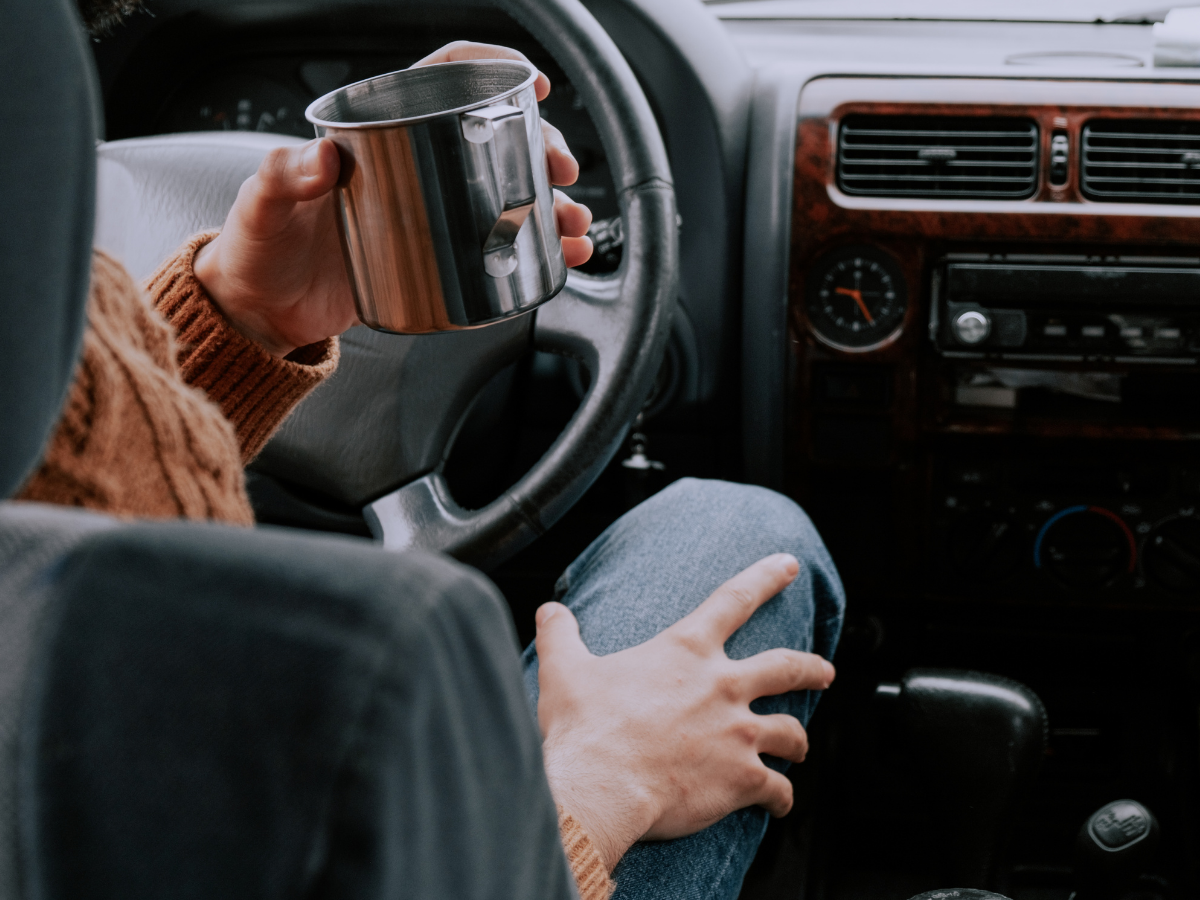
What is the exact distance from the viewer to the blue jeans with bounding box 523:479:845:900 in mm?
774

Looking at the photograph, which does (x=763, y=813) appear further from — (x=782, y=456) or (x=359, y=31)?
(x=359, y=31)

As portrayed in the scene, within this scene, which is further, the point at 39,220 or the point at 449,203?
the point at 449,203

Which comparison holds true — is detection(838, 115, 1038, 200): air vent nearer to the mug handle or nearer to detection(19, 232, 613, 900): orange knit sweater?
the mug handle

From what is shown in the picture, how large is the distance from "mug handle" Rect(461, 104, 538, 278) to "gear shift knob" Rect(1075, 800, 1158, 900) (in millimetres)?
766

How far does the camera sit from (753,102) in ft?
4.55

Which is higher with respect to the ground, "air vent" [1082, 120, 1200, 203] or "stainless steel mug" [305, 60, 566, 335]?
"stainless steel mug" [305, 60, 566, 335]

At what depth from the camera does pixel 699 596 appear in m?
0.93

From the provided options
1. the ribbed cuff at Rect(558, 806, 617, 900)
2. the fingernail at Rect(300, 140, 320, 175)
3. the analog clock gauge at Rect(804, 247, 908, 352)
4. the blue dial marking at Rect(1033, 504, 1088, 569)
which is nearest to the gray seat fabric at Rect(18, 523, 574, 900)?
the ribbed cuff at Rect(558, 806, 617, 900)

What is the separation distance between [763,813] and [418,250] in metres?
0.50

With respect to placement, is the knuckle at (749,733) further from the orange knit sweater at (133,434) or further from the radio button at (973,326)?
the radio button at (973,326)

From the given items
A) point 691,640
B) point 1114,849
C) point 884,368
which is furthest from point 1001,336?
point 691,640

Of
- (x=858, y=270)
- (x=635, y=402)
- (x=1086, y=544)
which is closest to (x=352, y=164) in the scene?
(x=635, y=402)

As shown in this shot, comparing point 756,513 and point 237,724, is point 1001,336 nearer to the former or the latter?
point 756,513

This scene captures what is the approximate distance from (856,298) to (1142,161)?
13.4 inches
